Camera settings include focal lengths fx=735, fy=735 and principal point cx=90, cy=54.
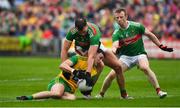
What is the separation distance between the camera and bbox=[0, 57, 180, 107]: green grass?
1545cm

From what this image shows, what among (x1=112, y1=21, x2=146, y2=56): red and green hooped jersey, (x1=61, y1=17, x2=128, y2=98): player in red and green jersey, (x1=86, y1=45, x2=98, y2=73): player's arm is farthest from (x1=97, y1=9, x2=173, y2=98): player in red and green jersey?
(x1=86, y1=45, x2=98, y2=73): player's arm

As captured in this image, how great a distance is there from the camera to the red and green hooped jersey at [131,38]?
17.3 m

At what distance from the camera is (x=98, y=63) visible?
55.4 ft

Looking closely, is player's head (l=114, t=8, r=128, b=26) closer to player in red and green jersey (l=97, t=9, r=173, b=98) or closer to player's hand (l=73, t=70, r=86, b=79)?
player in red and green jersey (l=97, t=9, r=173, b=98)

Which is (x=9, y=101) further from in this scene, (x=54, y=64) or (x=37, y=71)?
(x=54, y=64)

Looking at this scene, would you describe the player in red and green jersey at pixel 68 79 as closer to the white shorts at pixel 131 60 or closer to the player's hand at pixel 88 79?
the player's hand at pixel 88 79

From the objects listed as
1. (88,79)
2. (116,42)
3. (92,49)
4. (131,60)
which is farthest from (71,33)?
(131,60)

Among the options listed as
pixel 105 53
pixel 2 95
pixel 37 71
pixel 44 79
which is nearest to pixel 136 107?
pixel 105 53

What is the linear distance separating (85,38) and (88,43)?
0.13m

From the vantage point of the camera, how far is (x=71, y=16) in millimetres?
37625

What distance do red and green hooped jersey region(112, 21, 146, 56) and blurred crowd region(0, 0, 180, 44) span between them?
699 inches

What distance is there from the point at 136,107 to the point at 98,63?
2546mm

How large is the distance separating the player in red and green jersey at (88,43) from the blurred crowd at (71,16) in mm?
18604

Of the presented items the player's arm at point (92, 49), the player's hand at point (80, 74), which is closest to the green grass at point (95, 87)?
the player's hand at point (80, 74)
